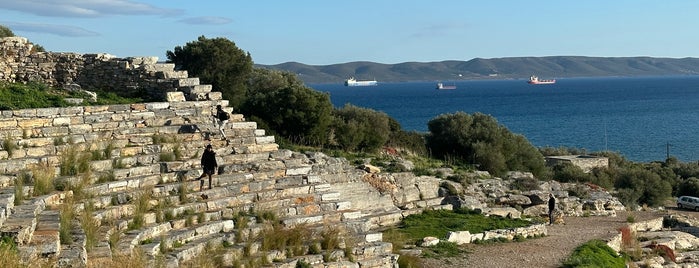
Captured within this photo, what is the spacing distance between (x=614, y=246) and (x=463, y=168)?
9324 millimetres

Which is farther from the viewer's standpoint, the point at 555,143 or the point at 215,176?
the point at 555,143

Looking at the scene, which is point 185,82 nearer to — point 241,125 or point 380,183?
point 241,125

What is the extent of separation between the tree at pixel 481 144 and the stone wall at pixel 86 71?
1556cm

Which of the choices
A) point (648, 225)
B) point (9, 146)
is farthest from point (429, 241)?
point (648, 225)

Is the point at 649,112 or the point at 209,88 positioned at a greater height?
the point at 209,88

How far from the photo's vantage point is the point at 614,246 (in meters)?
20.5

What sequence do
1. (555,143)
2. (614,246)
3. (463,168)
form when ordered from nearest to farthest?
1. (614,246)
2. (463,168)
3. (555,143)

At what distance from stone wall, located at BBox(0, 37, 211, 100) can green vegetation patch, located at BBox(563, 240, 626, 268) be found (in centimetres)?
1059

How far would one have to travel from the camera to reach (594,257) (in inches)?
699

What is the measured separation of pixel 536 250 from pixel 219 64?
16066 millimetres

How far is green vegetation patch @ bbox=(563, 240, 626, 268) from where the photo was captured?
16.8 metres

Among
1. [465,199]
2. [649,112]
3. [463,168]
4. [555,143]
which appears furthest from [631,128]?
[465,199]

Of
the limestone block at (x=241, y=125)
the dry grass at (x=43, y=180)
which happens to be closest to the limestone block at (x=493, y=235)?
the limestone block at (x=241, y=125)

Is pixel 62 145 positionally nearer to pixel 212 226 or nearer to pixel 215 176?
pixel 215 176
